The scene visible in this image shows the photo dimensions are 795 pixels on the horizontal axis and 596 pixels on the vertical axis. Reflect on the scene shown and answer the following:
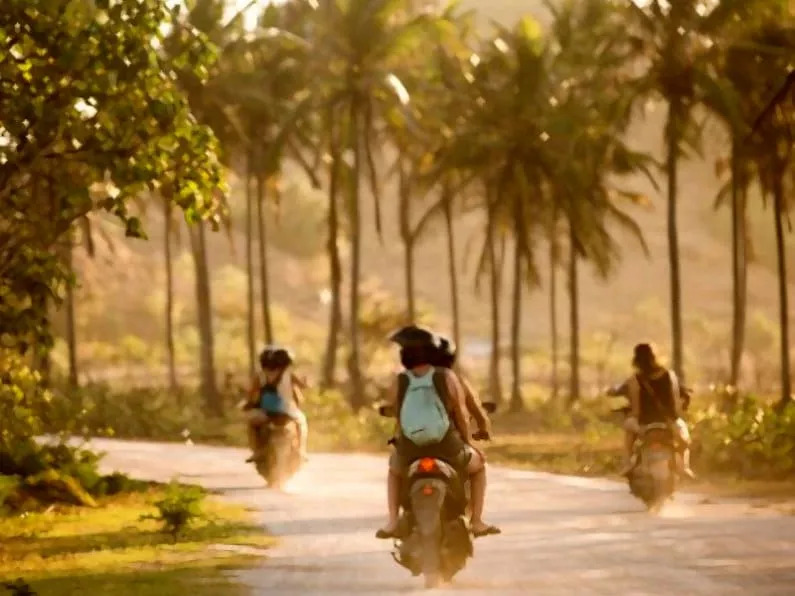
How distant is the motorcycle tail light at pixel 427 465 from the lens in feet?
33.7

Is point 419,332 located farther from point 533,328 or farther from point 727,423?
point 533,328

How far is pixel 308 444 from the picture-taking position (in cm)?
3116

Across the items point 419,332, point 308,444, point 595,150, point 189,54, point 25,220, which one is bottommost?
point 308,444

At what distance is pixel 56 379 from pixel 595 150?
18.8 m

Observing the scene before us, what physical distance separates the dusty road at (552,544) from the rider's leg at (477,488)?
0.38 metres

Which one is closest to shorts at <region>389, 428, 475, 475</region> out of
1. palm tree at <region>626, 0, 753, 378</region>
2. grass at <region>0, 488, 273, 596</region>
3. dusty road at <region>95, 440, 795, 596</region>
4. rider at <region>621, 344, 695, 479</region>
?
dusty road at <region>95, 440, 795, 596</region>

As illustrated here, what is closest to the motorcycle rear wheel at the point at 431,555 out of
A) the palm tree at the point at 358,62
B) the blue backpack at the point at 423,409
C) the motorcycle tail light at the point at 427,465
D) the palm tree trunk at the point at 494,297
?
the motorcycle tail light at the point at 427,465

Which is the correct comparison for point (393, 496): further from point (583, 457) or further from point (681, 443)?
point (583, 457)

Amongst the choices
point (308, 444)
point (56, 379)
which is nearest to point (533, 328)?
point (56, 379)

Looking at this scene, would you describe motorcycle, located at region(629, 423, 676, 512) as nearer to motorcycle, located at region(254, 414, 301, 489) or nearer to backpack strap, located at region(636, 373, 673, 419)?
backpack strap, located at region(636, 373, 673, 419)

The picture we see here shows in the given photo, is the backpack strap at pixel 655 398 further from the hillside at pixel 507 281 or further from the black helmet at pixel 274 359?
the hillside at pixel 507 281

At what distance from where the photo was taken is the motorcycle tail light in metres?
10.3

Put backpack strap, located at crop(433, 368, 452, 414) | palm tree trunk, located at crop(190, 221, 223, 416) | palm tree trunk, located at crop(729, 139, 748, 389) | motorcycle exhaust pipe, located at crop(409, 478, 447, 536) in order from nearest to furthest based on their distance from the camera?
motorcycle exhaust pipe, located at crop(409, 478, 447, 536) < backpack strap, located at crop(433, 368, 452, 414) < palm tree trunk, located at crop(729, 139, 748, 389) < palm tree trunk, located at crop(190, 221, 223, 416)

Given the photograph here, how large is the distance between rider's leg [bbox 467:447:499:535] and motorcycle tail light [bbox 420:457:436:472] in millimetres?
412
